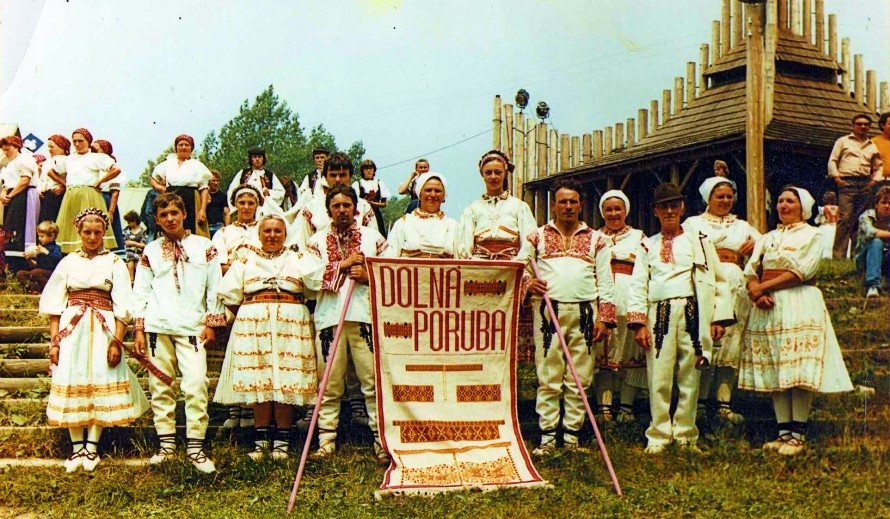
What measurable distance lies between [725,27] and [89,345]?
1095 centimetres

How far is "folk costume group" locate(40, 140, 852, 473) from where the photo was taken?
5742mm

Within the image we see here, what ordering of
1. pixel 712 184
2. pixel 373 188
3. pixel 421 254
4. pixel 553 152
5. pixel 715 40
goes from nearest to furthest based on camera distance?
pixel 421 254 < pixel 712 184 < pixel 373 188 < pixel 553 152 < pixel 715 40

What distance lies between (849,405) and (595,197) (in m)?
7.80

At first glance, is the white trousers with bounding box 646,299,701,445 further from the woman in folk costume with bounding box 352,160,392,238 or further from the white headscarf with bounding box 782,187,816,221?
the woman in folk costume with bounding box 352,160,392,238

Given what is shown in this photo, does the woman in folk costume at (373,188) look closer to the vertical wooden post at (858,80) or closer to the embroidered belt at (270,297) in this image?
the embroidered belt at (270,297)

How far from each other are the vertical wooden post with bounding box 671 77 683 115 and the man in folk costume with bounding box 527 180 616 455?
25.3ft

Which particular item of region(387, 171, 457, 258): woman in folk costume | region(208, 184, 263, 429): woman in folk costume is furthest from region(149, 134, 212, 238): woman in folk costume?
region(387, 171, 457, 258): woman in folk costume

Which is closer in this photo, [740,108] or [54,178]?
[54,178]

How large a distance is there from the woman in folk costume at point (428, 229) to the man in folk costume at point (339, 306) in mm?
280

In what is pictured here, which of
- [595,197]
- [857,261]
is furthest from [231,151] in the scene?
[857,261]

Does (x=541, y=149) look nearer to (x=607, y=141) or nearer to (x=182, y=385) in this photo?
(x=607, y=141)

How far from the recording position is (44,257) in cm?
968

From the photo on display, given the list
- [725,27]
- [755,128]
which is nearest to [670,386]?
[755,128]

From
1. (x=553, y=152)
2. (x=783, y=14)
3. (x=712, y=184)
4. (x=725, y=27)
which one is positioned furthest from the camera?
(x=553, y=152)
